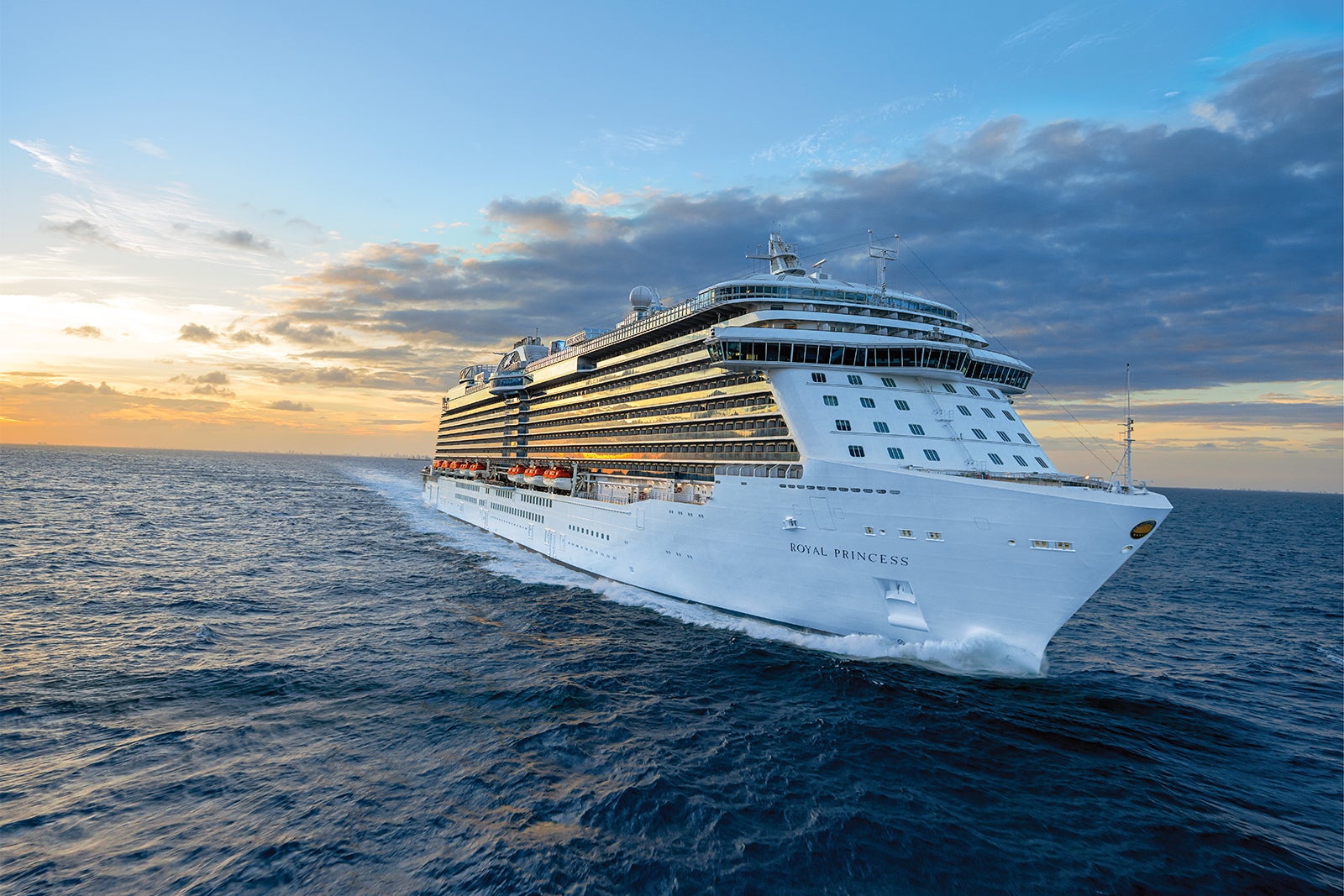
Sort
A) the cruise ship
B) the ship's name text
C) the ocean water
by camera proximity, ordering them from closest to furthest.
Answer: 1. the ocean water
2. the cruise ship
3. the ship's name text

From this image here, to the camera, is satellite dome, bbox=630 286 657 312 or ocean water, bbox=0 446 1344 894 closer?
ocean water, bbox=0 446 1344 894

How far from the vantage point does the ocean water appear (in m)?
11.8

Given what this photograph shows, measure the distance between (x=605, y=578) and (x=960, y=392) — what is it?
2290 cm

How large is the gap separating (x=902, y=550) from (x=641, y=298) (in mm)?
35450

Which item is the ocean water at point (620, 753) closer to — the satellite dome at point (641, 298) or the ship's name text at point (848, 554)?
the ship's name text at point (848, 554)

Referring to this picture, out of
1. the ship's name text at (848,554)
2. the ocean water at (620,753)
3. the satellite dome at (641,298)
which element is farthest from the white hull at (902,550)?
the satellite dome at (641,298)

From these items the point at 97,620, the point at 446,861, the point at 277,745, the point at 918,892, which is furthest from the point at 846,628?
the point at 97,620

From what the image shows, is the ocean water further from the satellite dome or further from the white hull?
the satellite dome

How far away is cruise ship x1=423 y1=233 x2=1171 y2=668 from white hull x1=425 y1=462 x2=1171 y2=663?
0.22 feet

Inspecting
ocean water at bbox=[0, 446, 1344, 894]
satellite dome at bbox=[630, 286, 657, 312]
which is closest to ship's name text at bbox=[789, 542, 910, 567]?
ocean water at bbox=[0, 446, 1344, 894]

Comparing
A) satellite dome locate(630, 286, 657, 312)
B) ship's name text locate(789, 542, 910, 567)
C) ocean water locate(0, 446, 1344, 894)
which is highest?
satellite dome locate(630, 286, 657, 312)

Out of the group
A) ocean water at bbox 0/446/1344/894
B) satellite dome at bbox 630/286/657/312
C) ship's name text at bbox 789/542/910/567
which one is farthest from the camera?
satellite dome at bbox 630/286/657/312

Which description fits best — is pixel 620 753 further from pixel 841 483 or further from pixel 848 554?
pixel 841 483

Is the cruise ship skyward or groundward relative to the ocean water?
skyward
